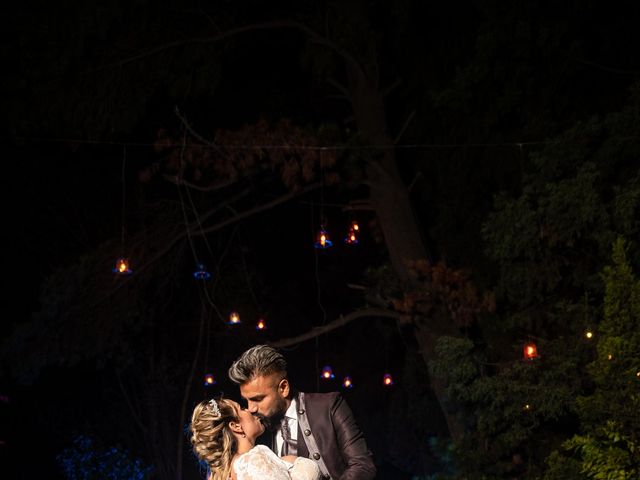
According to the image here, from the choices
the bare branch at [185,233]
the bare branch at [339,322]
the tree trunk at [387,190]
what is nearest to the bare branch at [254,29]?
the tree trunk at [387,190]

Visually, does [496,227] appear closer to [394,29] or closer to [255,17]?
[394,29]

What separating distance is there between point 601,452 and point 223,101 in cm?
862

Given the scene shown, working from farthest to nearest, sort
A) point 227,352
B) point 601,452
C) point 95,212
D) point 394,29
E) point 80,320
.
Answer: point 227,352 → point 95,212 → point 394,29 → point 80,320 → point 601,452

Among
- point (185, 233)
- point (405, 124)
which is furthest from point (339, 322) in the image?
point (405, 124)

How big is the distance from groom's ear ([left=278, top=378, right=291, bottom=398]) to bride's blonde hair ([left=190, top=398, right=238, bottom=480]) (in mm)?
237

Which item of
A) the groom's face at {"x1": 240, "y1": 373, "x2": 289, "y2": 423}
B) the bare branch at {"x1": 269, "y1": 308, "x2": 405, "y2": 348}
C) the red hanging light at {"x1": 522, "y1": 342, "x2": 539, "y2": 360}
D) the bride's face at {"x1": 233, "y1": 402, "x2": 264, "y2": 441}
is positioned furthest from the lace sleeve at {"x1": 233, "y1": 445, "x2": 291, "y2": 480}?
the bare branch at {"x1": 269, "y1": 308, "x2": 405, "y2": 348}

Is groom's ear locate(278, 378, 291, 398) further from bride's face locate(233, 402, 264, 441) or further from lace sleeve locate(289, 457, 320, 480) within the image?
lace sleeve locate(289, 457, 320, 480)

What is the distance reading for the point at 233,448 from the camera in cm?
358

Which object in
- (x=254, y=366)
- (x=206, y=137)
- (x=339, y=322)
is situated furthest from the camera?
Answer: (x=206, y=137)

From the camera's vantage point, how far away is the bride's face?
3605 mm

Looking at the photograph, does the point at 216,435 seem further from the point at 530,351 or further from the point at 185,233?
the point at 185,233

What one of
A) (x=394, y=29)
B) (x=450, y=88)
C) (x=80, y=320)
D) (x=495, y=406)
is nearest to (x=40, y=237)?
(x=80, y=320)

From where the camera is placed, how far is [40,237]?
16.4 metres

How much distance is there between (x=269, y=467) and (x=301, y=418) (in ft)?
1.31
